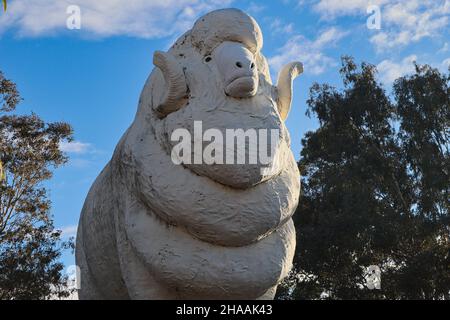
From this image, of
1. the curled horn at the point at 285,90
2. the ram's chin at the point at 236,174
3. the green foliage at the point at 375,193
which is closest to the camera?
the ram's chin at the point at 236,174

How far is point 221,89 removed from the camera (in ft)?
10.6

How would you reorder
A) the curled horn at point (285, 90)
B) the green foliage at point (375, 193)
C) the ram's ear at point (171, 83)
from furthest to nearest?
the green foliage at point (375, 193), the curled horn at point (285, 90), the ram's ear at point (171, 83)

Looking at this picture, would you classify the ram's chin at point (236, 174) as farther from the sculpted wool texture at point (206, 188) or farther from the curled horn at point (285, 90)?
the curled horn at point (285, 90)

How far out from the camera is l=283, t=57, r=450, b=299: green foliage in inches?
556

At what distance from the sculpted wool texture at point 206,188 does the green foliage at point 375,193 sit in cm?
1134

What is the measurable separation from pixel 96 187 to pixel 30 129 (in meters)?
12.5

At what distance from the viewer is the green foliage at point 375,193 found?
556 inches

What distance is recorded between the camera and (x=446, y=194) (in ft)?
48.2

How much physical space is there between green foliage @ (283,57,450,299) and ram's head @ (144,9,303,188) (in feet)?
37.1

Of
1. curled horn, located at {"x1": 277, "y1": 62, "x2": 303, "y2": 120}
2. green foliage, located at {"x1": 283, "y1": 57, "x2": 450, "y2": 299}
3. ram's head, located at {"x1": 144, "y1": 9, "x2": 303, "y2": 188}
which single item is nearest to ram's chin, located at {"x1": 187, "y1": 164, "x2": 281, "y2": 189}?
ram's head, located at {"x1": 144, "y1": 9, "x2": 303, "y2": 188}

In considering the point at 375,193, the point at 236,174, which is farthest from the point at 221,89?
the point at 375,193

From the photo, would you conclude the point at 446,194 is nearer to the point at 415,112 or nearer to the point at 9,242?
the point at 415,112

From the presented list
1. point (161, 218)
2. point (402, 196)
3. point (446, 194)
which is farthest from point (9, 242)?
point (161, 218)

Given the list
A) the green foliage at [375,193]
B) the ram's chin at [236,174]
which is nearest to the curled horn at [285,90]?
the ram's chin at [236,174]
